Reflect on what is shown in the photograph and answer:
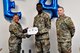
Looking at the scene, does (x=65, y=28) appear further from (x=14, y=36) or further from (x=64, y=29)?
(x=14, y=36)

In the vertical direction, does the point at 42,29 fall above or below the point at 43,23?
below

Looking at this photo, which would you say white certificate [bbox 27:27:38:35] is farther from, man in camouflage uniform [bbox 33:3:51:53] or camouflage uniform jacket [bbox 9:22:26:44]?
camouflage uniform jacket [bbox 9:22:26:44]

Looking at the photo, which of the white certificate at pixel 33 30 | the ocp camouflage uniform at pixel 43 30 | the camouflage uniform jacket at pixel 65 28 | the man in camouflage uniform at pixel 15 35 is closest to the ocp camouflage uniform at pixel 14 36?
the man in camouflage uniform at pixel 15 35

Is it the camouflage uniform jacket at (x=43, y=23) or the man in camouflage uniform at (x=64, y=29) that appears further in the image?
the camouflage uniform jacket at (x=43, y=23)

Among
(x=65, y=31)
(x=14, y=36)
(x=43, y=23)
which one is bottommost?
(x=14, y=36)

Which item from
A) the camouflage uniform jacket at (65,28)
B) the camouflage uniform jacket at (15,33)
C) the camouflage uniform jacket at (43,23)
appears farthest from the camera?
the camouflage uniform jacket at (43,23)

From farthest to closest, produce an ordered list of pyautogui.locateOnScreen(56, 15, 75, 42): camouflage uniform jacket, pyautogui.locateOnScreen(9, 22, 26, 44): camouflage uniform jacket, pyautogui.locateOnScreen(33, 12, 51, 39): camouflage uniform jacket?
pyautogui.locateOnScreen(33, 12, 51, 39): camouflage uniform jacket, pyautogui.locateOnScreen(9, 22, 26, 44): camouflage uniform jacket, pyautogui.locateOnScreen(56, 15, 75, 42): camouflage uniform jacket

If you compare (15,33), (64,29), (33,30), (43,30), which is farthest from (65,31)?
(15,33)

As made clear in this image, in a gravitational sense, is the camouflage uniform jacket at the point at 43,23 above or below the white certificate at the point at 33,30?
above

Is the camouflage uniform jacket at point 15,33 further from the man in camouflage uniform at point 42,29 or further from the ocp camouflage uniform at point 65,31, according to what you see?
the ocp camouflage uniform at point 65,31

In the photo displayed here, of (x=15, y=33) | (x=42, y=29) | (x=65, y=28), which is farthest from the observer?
(x=42, y=29)

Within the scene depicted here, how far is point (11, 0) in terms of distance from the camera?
248 inches

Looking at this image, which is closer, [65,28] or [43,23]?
[65,28]

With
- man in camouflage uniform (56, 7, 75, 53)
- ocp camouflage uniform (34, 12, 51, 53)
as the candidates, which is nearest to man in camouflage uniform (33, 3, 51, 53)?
ocp camouflage uniform (34, 12, 51, 53)
